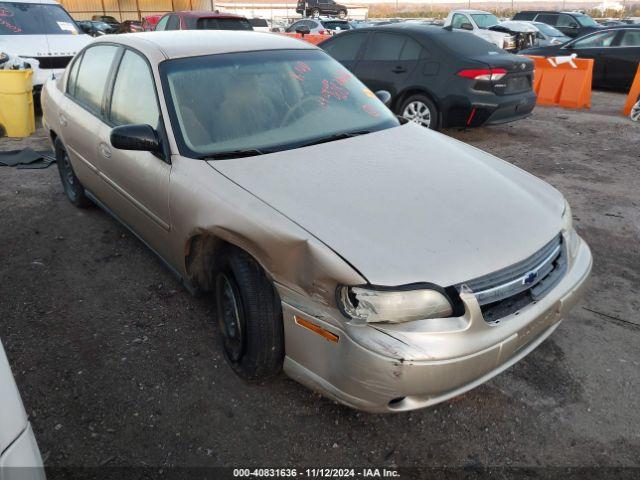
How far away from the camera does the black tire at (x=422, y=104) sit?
23.0 ft

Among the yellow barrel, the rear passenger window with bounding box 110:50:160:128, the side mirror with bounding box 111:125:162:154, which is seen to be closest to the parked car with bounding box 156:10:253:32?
the yellow barrel

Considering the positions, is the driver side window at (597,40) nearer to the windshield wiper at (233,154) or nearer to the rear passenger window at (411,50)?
the rear passenger window at (411,50)

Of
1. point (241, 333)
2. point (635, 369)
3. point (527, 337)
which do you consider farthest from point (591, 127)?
point (241, 333)

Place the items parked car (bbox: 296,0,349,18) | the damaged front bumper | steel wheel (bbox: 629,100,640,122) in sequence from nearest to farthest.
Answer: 1. the damaged front bumper
2. steel wheel (bbox: 629,100,640,122)
3. parked car (bbox: 296,0,349,18)

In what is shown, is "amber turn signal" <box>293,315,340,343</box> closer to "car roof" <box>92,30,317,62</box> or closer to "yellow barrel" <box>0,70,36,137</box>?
"car roof" <box>92,30,317,62</box>

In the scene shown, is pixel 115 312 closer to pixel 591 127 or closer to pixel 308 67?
pixel 308 67

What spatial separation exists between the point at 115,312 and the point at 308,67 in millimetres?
2032

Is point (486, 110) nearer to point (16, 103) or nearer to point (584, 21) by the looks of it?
point (16, 103)

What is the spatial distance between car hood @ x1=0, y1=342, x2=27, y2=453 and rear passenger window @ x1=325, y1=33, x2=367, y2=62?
7349mm

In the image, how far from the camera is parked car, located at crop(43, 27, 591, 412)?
1.96 metres

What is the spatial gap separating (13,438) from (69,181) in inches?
160

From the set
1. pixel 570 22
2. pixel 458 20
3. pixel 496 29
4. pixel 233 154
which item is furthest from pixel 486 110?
pixel 570 22

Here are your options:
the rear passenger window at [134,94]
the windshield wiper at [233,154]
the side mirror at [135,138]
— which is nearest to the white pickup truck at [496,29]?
the rear passenger window at [134,94]

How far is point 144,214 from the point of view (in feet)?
10.4
